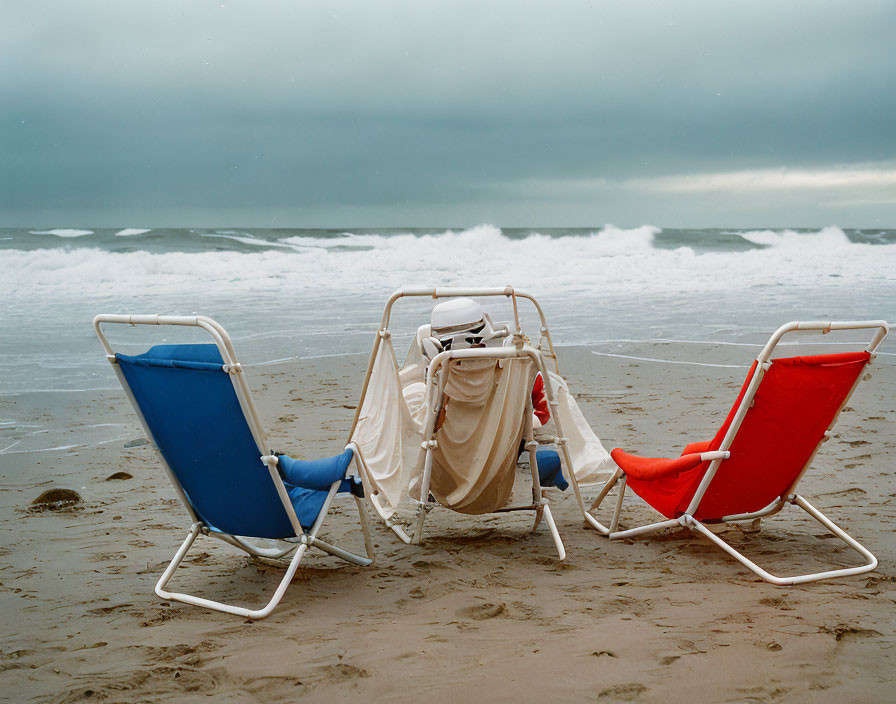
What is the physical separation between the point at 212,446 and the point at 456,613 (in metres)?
1.18

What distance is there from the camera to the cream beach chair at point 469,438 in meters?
3.83

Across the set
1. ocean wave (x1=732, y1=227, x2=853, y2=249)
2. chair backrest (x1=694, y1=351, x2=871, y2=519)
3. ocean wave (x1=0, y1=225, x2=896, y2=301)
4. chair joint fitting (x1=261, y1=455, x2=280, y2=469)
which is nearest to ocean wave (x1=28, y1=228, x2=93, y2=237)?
ocean wave (x1=0, y1=225, x2=896, y2=301)

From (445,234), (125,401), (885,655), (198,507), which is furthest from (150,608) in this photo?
(445,234)

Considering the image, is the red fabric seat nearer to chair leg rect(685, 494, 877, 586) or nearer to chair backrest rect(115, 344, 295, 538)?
chair leg rect(685, 494, 877, 586)

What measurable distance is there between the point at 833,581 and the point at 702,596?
61 cm

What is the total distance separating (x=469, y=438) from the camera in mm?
3963

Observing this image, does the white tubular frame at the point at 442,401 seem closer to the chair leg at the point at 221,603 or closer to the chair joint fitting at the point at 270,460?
the chair joint fitting at the point at 270,460

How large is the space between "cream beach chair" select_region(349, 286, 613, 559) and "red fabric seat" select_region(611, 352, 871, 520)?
0.49 meters

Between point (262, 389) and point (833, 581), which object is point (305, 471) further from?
point (262, 389)

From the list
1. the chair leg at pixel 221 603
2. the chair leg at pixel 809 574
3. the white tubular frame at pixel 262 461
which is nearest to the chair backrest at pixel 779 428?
the chair leg at pixel 809 574

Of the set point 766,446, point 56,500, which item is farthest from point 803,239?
point 56,500

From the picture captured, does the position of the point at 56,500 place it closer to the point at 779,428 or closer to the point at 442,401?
the point at 442,401

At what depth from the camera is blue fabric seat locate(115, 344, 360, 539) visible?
3.20 meters

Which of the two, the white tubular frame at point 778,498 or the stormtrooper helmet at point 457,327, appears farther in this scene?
the stormtrooper helmet at point 457,327
